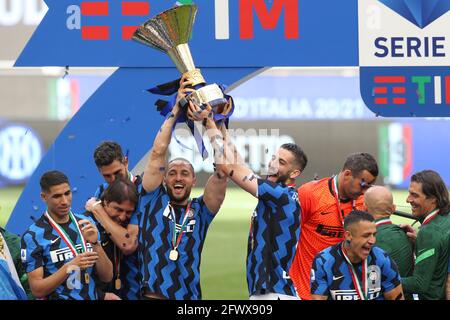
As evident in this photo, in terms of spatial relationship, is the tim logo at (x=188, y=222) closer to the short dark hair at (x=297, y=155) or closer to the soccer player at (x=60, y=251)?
the soccer player at (x=60, y=251)

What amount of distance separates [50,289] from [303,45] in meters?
2.87

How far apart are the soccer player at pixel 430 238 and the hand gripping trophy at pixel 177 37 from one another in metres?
1.45

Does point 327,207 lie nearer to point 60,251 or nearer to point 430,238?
point 430,238

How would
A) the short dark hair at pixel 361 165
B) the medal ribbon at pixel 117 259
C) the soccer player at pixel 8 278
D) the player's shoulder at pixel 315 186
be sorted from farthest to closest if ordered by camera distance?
1. the player's shoulder at pixel 315 186
2. the short dark hair at pixel 361 165
3. the medal ribbon at pixel 117 259
4. the soccer player at pixel 8 278

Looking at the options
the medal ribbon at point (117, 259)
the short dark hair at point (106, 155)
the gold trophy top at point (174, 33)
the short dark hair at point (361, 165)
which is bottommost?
the medal ribbon at point (117, 259)

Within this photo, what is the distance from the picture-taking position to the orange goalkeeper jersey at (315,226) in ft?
20.0

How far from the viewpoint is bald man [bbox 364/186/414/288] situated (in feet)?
19.6

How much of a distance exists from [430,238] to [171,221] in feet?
5.21

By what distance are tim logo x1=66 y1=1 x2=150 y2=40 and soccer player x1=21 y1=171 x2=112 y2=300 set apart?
183 cm

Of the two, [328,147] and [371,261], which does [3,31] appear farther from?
[328,147]

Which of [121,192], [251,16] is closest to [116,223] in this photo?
[121,192]

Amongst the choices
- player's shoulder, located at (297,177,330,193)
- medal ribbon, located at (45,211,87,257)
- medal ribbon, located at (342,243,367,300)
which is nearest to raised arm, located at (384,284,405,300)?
medal ribbon, located at (342,243,367,300)

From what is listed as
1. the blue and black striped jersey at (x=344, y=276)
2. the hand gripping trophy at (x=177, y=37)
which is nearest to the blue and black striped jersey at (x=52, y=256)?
the hand gripping trophy at (x=177, y=37)
